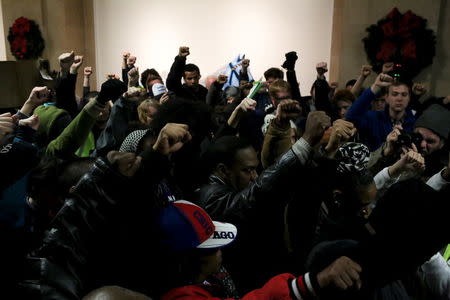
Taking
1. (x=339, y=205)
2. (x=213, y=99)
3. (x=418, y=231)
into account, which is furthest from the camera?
(x=213, y=99)

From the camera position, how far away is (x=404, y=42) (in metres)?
5.90

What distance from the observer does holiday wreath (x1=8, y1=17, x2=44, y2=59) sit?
336 inches

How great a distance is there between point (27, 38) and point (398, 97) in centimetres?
742

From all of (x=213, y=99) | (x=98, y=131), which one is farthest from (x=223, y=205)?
(x=213, y=99)

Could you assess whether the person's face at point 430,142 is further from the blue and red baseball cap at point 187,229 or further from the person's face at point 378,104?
the blue and red baseball cap at point 187,229

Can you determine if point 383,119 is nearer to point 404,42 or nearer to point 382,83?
point 382,83

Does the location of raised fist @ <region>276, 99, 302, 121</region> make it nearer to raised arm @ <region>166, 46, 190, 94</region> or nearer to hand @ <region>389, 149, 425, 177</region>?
hand @ <region>389, 149, 425, 177</region>

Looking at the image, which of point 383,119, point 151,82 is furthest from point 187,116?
point 151,82

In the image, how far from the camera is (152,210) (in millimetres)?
1278

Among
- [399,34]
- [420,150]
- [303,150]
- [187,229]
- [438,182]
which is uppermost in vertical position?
[399,34]

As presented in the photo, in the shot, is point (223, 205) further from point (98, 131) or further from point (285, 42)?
point (285, 42)

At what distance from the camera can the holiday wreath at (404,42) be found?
5.80 meters

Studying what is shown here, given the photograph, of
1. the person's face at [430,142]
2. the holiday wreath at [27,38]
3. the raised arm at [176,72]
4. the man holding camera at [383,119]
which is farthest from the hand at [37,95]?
the holiday wreath at [27,38]

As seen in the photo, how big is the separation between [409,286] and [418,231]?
1.84 ft
